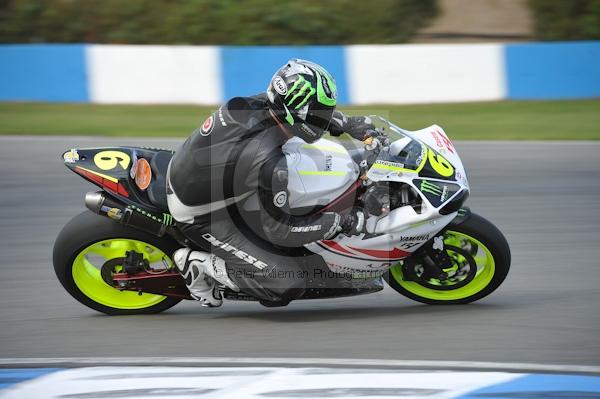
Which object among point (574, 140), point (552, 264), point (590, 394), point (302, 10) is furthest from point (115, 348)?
point (302, 10)

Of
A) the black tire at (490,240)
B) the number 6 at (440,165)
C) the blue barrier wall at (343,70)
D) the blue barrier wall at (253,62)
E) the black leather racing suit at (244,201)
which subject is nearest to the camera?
the black leather racing suit at (244,201)

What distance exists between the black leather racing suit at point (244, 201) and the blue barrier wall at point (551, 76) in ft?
27.4

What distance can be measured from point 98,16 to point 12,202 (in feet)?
26.1

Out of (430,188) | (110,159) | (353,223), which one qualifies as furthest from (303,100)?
(110,159)

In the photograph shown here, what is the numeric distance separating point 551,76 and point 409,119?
236 centimetres

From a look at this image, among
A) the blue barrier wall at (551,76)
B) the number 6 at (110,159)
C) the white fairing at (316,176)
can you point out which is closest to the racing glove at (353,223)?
the white fairing at (316,176)

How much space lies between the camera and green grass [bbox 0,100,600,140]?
1128cm

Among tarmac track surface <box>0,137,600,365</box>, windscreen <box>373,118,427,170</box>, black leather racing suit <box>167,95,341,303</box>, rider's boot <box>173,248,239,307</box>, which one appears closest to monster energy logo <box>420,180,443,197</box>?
windscreen <box>373,118,427,170</box>

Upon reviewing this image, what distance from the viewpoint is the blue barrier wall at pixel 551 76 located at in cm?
1280

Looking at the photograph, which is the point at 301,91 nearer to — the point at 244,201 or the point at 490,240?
the point at 244,201

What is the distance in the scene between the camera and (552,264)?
6.53m

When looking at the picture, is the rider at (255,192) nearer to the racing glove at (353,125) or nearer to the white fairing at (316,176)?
the racing glove at (353,125)

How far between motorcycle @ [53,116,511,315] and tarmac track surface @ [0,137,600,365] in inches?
7.3

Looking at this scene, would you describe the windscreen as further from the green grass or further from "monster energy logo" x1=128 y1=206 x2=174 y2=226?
the green grass
